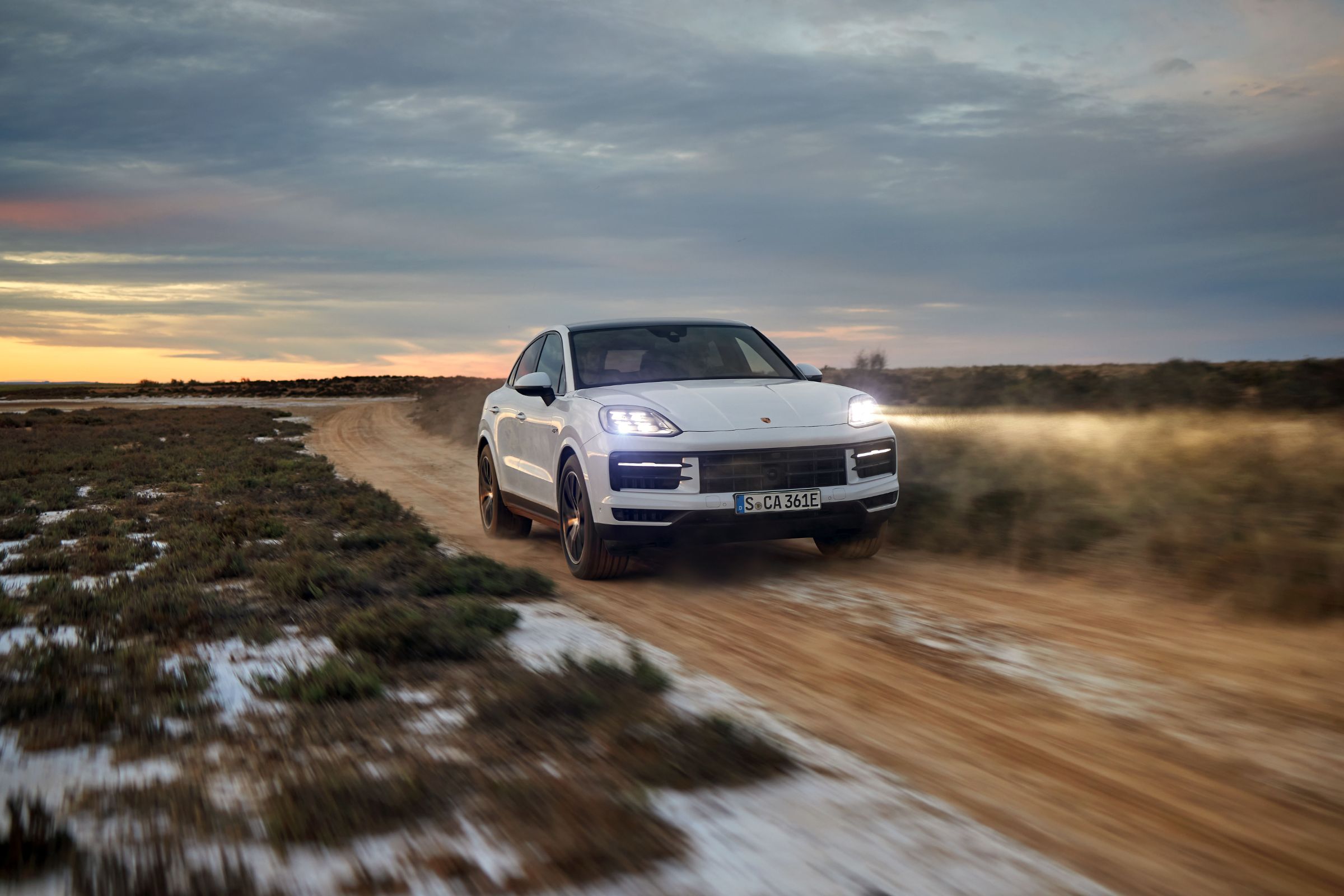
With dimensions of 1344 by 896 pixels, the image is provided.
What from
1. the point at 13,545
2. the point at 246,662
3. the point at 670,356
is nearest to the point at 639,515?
the point at 670,356

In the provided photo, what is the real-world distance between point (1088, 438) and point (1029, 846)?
32.3 ft

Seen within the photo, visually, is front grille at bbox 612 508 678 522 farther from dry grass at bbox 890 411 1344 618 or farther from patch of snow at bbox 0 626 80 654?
patch of snow at bbox 0 626 80 654

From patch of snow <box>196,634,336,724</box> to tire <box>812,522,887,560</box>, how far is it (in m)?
3.79

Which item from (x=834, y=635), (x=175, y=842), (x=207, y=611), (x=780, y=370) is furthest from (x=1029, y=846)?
(x=780, y=370)

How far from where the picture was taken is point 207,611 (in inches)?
234

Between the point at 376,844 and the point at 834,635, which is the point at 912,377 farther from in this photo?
the point at 376,844

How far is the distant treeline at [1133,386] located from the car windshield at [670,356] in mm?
11231

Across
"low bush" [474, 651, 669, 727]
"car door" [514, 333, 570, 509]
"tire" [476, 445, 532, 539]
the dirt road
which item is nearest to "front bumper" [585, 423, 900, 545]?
the dirt road

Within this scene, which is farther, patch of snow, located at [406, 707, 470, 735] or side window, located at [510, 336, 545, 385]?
side window, located at [510, 336, 545, 385]

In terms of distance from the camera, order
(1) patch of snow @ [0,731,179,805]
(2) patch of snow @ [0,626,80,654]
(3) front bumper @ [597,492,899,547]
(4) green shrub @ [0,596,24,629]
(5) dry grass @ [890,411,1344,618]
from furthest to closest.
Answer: (3) front bumper @ [597,492,899,547], (5) dry grass @ [890,411,1344,618], (4) green shrub @ [0,596,24,629], (2) patch of snow @ [0,626,80,654], (1) patch of snow @ [0,731,179,805]

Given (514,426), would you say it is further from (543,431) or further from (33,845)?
(33,845)

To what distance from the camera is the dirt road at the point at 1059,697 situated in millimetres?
3068

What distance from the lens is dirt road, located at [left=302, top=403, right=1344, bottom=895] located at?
3068 mm

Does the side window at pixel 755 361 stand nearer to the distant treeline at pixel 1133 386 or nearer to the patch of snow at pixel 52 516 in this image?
the patch of snow at pixel 52 516
